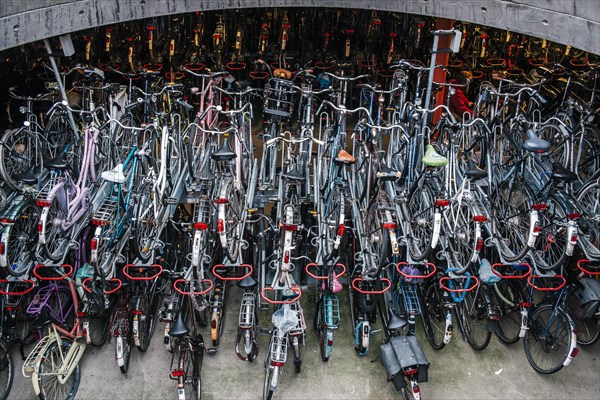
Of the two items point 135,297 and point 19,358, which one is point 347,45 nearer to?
point 135,297

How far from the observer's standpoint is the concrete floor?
579 cm

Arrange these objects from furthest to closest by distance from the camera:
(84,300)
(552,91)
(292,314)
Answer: (552,91)
(84,300)
(292,314)

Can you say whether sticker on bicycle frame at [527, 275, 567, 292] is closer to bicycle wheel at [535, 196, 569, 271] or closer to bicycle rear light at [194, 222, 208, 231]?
bicycle wheel at [535, 196, 569, 271]

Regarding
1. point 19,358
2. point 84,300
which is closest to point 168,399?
point 84,300

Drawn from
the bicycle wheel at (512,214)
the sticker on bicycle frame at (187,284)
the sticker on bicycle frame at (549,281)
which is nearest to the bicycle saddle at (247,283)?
the sticker on bicycle frame at (187,284)

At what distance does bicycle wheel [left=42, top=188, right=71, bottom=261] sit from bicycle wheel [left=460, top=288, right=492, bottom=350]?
471 cm

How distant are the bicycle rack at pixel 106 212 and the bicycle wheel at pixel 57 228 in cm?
43

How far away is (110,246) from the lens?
5.81 meters

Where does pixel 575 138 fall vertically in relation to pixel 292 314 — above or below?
above

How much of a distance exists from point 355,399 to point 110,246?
3189 millimetres

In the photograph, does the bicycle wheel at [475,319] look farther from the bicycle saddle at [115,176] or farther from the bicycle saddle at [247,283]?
the bicycle saddle at [115,176]

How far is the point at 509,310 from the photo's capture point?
21.4ft

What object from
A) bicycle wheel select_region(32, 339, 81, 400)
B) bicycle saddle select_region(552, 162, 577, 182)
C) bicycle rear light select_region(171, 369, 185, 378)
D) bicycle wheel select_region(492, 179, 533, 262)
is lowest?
bicycle wheel select_region(32, 339, 81, 400)

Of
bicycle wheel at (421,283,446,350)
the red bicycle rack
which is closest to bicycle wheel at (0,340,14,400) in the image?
the red bicycle rack
